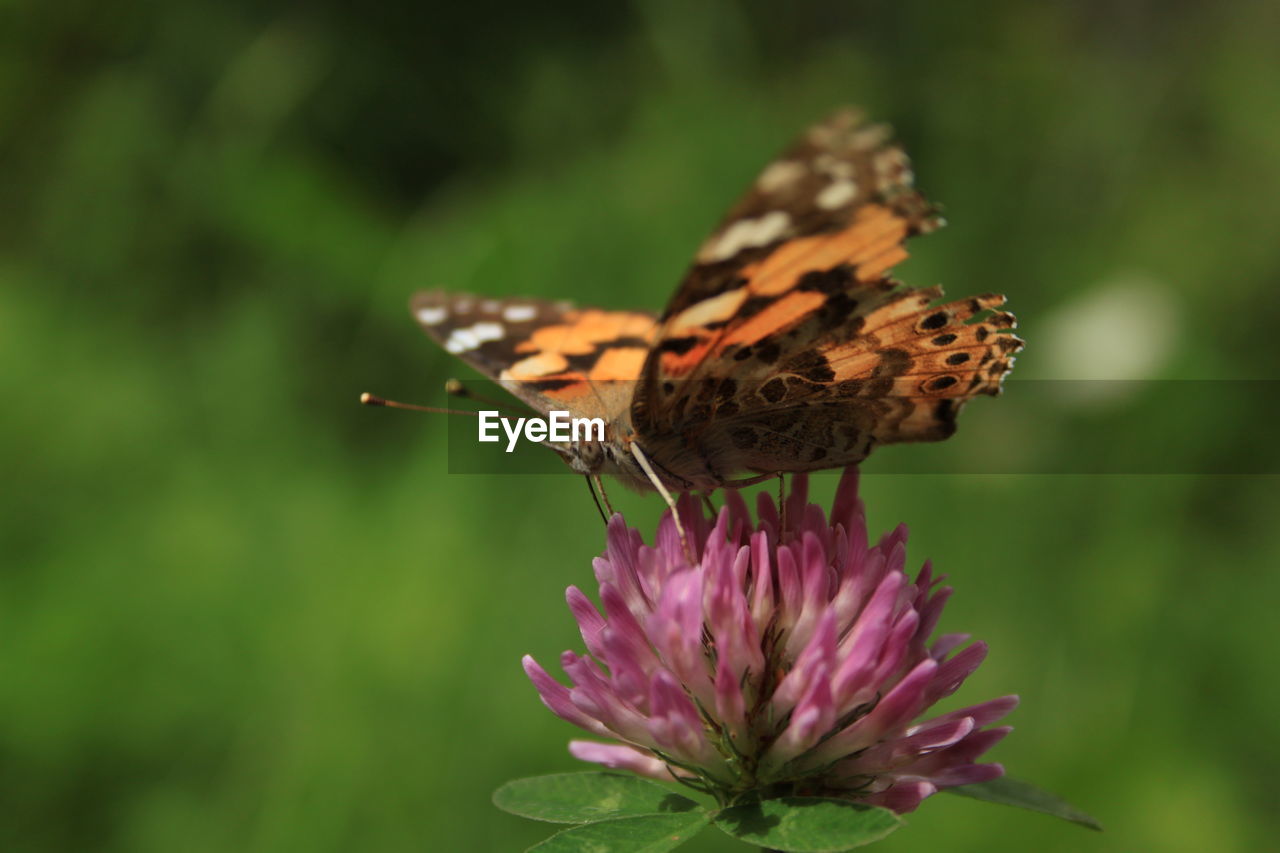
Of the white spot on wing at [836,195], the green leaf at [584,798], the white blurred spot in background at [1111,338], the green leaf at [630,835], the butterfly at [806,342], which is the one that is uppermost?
the white blurred spot in background at [1111,338]

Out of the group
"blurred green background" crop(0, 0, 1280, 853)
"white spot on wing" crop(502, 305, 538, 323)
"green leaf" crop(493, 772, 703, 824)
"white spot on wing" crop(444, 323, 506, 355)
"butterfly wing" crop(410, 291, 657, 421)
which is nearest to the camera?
"green leaf" crop(493, 772, 703, 824)

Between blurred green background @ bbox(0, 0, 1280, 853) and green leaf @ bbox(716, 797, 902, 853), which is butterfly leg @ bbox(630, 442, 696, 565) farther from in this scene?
blurred green background @ bbox(0, 0, 1280, 853)

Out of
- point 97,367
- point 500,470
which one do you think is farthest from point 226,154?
point 500,470

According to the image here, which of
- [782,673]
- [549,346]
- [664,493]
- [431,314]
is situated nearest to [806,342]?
[664,493]

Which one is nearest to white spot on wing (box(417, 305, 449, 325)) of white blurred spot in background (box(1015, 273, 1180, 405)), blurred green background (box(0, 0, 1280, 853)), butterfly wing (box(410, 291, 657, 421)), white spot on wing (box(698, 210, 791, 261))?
butterfly wing (box(410, 291, 657, 421))

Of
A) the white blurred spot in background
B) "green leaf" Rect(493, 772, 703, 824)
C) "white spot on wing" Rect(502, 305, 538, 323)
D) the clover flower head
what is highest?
the white blurred spot in background

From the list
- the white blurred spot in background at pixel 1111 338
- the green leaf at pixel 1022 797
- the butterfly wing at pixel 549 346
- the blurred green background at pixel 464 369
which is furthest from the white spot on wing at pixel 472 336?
the white blurred spot in background at pixel 1111 338

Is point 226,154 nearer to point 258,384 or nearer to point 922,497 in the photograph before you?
point 258,384

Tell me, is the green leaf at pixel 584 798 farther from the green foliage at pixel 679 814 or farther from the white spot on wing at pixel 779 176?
the white spot on wing at pixel 779 176
